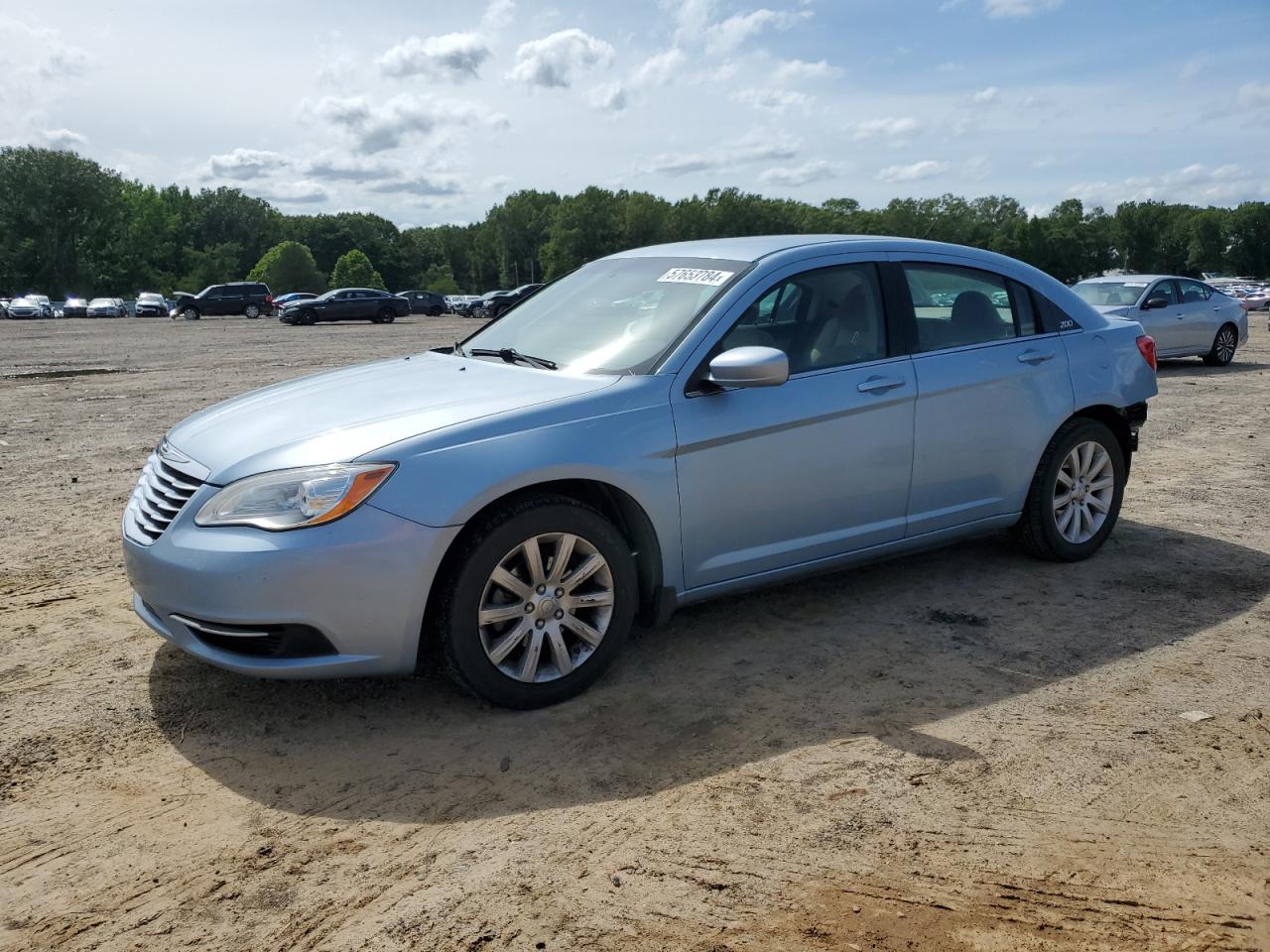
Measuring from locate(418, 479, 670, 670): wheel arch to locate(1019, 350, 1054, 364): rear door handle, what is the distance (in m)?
2.38

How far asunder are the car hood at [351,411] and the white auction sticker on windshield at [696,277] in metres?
0.75

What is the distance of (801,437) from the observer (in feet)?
14.9

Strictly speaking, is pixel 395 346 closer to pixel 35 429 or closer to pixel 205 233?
pixel 35 429

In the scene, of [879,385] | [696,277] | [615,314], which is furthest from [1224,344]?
[615,314]

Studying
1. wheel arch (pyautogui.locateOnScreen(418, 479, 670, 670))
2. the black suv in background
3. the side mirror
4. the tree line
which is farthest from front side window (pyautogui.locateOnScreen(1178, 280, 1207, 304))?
the tree line

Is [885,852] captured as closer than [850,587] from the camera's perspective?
Yes

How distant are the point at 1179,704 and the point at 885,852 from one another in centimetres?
167

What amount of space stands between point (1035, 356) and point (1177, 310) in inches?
534

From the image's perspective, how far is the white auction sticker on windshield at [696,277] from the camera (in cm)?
470

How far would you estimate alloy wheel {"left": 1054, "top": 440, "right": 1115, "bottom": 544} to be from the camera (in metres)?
5.70

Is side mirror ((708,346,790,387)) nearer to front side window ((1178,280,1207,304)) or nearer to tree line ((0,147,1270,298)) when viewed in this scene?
front side window ((1178,280,1207,304))

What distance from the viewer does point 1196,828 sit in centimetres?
315

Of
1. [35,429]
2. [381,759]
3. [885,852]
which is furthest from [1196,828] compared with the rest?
→ [35,429]

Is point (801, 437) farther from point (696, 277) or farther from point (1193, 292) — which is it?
Result: point (1193, 292)
